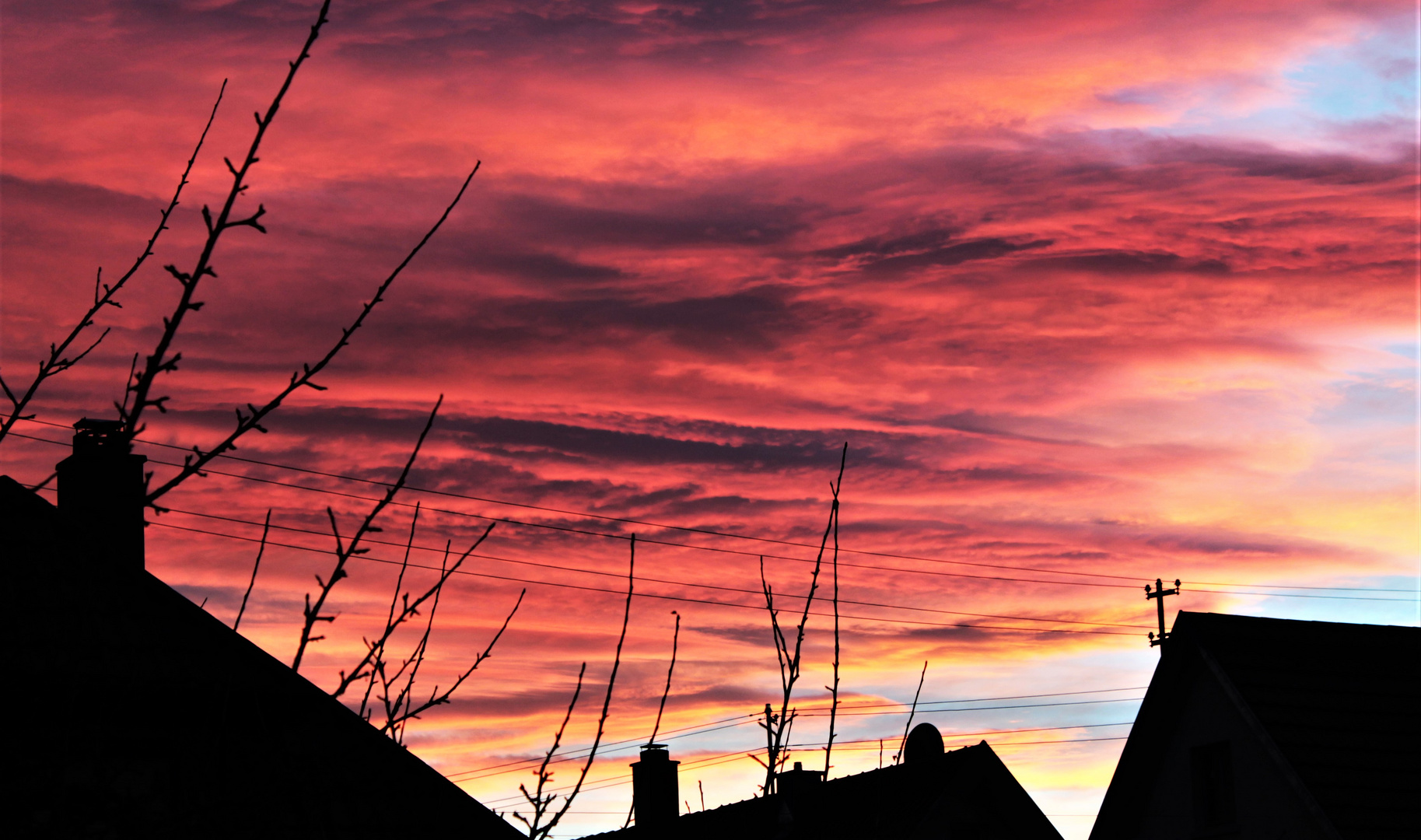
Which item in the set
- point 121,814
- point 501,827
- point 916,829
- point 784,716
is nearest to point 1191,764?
point 916,829

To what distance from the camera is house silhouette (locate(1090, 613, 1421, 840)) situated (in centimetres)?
1609

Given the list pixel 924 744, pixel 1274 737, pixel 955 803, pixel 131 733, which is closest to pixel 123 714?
pixel 131 733

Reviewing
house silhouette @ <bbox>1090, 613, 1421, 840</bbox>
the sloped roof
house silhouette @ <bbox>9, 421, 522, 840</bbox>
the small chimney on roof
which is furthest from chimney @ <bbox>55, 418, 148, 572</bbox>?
the small chimney on roof

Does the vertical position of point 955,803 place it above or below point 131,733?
above

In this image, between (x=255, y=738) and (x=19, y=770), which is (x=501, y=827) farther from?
(x=19, y=770)

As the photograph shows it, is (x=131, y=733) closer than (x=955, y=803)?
Yes

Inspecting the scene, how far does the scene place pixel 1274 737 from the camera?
658 inches

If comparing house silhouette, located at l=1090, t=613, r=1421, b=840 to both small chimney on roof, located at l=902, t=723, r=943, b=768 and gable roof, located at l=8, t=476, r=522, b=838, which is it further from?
gable roof, located at l=8, t=476, r=522, b=838

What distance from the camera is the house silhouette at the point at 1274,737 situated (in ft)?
52.8

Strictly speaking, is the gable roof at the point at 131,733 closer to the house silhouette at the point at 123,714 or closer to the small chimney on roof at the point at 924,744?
the house silhouette at the point at 123,714

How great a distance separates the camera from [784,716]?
165 inches

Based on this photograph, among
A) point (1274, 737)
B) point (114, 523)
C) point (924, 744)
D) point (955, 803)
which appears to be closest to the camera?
point (114, 523)

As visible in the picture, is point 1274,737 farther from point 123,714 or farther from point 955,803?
point 123,714

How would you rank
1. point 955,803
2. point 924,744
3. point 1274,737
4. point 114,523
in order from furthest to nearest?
1. point 924,744
2. point 955,803
3. point 1274,737
4. point 114,523
